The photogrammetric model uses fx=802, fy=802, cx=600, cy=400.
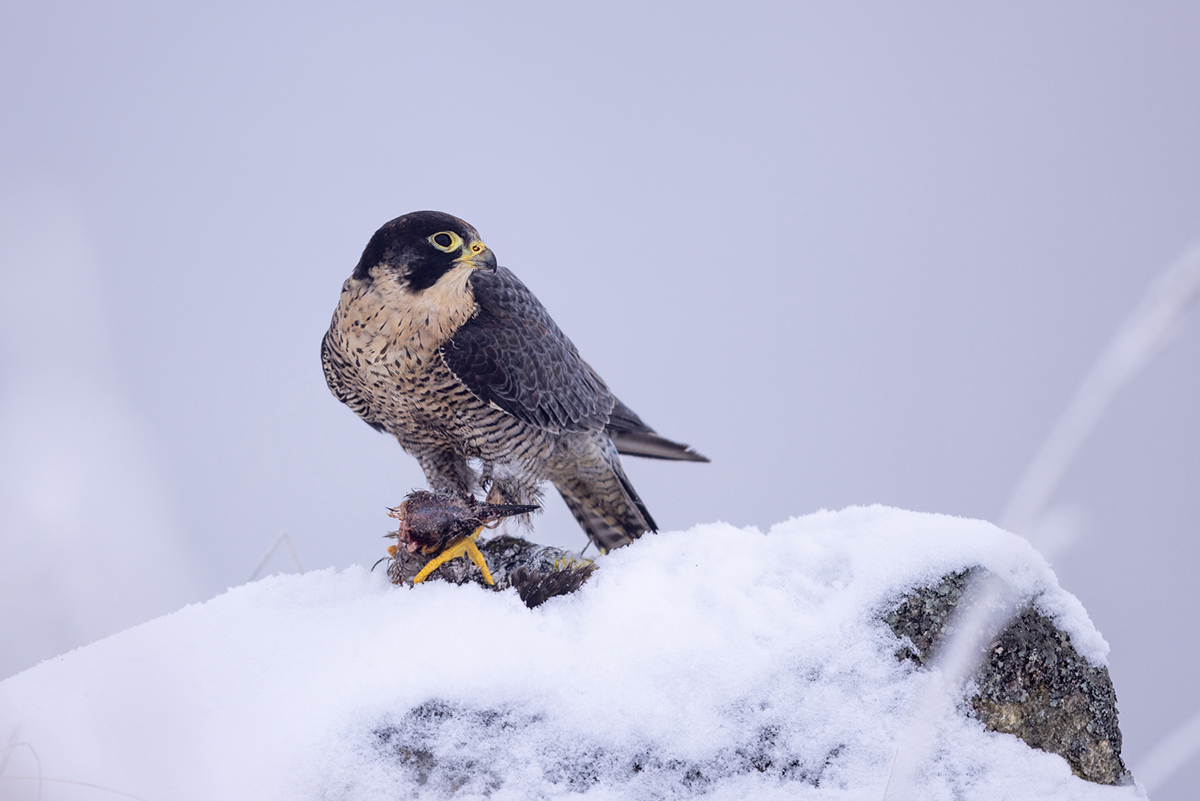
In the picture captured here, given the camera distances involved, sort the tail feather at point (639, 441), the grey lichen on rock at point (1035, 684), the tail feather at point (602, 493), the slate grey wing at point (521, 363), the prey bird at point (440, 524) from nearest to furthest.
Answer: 1. the grey lichen on rock at point (1035, 684)
2. the prey bird at point (440, 524)
3. the slate grey wing at point (521, 363)
4. the tail feather at point (602, 493)
5. the tail feather at point (639, 441)

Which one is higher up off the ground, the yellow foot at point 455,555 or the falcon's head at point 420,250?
the falcon's head at point 420,250

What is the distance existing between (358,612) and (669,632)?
0.73 metres

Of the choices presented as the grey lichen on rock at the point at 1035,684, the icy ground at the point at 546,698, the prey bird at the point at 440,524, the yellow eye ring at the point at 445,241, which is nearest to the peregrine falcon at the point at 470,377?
the yellow eye ring at the point at 445,241

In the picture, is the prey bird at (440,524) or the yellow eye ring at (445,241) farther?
the yellow eye ring at (445,241)

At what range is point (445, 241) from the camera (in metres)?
2.39

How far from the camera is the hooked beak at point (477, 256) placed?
2422 mm

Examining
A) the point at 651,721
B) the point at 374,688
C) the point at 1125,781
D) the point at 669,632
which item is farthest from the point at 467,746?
the point at 1125,781

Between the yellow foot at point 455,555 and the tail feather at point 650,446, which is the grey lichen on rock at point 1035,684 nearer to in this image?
the yellow foot at point 455,555

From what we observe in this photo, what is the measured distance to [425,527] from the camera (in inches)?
77.4

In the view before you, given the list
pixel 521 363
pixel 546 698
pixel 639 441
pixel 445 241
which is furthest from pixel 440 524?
pixel 639 441

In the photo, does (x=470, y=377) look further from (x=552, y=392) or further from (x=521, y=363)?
(x=552, y=392)

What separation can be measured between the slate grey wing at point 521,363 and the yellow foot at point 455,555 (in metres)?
0.60

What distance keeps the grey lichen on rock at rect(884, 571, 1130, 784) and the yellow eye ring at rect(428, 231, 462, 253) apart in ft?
5.09

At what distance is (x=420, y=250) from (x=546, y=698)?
138 centimetres
